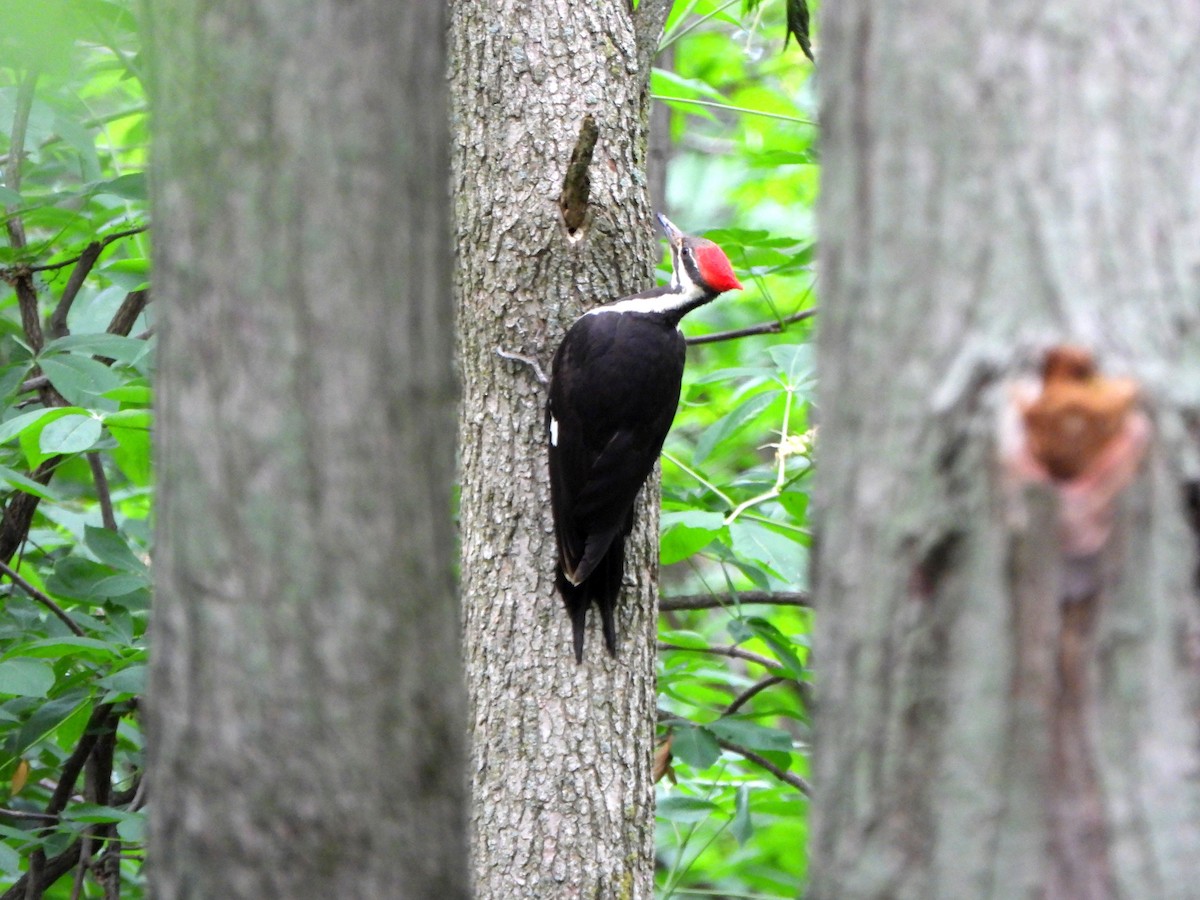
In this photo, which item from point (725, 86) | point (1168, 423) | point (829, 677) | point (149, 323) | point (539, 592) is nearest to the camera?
point (1168, 423)

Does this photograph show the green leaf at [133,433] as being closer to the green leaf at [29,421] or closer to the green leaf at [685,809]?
the green leaf at [29,421]

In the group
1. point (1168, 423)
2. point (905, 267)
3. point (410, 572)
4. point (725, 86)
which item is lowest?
point (410, 572)

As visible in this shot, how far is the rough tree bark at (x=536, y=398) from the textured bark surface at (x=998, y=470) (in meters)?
1.60

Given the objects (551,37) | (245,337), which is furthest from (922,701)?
(551,37)

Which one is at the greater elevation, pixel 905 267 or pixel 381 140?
pixel 381 140

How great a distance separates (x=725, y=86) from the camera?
276 inches

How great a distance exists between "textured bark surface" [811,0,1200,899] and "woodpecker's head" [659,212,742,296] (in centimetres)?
246

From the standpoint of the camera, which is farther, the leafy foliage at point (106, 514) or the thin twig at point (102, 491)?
the thin twig at point (102, 491)

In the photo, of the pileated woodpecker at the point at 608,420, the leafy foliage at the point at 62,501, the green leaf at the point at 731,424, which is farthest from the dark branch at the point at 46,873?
the green leaf at the point at 731,424

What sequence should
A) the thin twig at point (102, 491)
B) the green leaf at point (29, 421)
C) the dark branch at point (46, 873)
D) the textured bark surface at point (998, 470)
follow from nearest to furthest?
the textured bark surface at point (998, 470), the green leaf at point (29, 421), the dark branch at point (46, 873), the thin twig at point (102, 491)

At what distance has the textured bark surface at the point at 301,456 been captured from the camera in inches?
39.2

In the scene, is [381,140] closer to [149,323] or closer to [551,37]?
[551,37]

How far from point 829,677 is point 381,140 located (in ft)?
1.82

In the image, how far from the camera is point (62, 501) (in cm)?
291
